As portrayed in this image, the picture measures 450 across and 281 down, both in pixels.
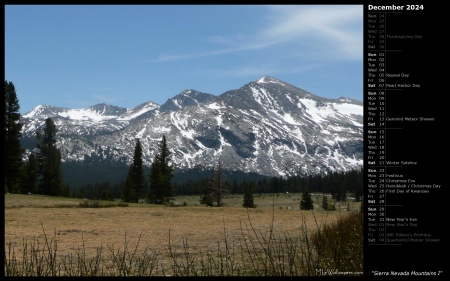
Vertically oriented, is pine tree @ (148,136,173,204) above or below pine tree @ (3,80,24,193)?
below

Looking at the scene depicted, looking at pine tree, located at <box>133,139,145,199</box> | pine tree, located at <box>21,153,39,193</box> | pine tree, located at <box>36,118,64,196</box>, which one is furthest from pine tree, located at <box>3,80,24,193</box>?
pine tree, located at <box>133,139,145,199</box>

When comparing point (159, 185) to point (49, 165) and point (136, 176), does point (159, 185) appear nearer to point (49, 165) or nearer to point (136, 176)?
point (136, 176)

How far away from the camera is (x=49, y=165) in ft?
255

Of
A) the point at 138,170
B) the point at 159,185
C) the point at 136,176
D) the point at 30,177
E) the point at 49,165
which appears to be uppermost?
the point at 49,165

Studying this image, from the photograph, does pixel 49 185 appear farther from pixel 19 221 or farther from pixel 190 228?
pixel 190 228

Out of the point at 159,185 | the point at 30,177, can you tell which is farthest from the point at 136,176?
the point at 30,177

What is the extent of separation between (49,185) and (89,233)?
55.4 meters

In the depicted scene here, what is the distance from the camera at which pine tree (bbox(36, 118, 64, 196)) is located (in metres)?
75.4

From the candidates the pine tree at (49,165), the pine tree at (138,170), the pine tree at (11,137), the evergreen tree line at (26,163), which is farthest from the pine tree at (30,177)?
the pine tree at (138,170)

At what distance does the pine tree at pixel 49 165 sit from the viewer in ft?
247

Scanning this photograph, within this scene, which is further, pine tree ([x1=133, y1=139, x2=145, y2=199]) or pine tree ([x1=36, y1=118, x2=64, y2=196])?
pine tree ([x1=133, y1=139, x2=145, y2=199])

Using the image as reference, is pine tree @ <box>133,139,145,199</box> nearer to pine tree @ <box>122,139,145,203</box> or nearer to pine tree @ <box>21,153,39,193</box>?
pine tree @ <box>122,139,145,203</box>

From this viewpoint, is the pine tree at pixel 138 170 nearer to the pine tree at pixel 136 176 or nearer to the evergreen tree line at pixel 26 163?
the pine tree at pixel 136 176

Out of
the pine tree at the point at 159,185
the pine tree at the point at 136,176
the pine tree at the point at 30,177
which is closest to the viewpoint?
the pine tree at the point at 30,177
